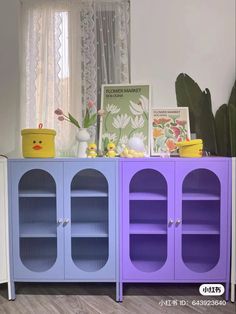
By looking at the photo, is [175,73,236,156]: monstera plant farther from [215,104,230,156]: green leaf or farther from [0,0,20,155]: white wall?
[0,0,20,155]: white wall

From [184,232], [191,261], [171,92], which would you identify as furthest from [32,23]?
[191,261]

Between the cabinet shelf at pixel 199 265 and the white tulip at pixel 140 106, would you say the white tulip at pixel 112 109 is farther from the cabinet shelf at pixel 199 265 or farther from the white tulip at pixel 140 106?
the cabinet shelf at pixel 199 265

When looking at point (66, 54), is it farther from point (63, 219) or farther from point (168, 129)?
point (63, 219)

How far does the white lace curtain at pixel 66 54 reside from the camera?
2209 millimetres

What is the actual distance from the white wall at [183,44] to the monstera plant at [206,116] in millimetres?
71

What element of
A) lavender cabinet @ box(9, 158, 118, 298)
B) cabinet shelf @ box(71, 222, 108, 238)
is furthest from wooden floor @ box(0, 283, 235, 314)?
cabinet shelf @ box(71, 222, 108, 238)

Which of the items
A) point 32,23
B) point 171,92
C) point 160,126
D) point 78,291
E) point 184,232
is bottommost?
point 78,291

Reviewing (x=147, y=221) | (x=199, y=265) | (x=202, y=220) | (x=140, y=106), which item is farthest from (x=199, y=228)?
(x=140, y=106)

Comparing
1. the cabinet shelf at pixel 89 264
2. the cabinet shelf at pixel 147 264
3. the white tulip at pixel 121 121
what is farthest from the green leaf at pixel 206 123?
the cabinet shelf at pixel 89 264

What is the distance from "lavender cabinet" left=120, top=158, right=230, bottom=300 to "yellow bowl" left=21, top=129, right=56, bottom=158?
0.51m

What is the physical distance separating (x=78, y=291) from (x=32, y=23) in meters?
2.06

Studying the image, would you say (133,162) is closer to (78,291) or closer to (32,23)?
(78,291)

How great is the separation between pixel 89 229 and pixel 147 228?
409 mm

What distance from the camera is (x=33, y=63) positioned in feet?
7.29
